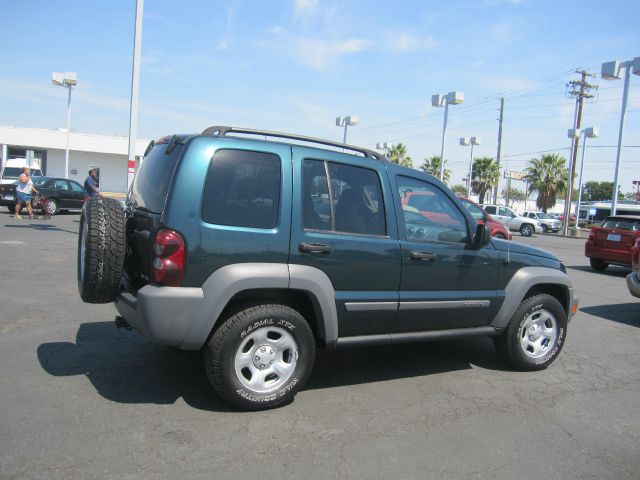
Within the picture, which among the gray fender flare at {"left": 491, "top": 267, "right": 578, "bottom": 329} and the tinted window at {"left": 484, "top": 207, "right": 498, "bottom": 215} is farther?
the tinted window at {"left": 484, "top": 207, "right": 498, "bottom": 215}

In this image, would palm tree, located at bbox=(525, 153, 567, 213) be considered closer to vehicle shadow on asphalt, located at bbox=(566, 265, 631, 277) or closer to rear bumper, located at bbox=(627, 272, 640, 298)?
vehicle shadow on asphalt, located at bbox=(566, 265, 631, 277)

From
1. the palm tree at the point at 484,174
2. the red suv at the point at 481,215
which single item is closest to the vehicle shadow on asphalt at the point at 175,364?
the red suv at the point at 481,215

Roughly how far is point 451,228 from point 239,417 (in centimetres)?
233

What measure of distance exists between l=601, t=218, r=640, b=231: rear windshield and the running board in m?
9.92

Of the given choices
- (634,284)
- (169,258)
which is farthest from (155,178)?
(634,284)

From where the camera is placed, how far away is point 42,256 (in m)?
9.56

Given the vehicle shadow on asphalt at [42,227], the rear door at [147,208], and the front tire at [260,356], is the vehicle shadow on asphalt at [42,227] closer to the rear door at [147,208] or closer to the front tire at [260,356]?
the rear door at [147,208]

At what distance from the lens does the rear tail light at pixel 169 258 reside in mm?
3389

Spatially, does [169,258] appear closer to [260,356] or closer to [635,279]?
[260,356]

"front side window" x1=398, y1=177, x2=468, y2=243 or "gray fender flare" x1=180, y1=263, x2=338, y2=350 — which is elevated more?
"front side window" x1=398, y1=177, x2=468, y2=243

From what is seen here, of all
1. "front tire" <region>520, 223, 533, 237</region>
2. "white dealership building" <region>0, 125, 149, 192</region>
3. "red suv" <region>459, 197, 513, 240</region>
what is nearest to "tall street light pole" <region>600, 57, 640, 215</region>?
"front tire" <region>520, 223, 533, 237</region>

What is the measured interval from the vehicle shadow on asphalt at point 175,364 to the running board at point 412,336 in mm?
482

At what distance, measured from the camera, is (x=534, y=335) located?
499 centimetres

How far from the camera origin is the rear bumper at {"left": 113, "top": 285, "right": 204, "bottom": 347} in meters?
3.38
